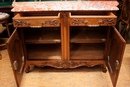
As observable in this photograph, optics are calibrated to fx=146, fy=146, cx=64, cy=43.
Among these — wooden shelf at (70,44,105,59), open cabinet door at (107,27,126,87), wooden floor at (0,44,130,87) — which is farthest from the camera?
wooden shelf at (70,44,105,59)

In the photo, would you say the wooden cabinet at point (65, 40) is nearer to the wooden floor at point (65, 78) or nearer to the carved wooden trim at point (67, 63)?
the carved wooden trim at point (67, 63)

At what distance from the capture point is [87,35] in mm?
1579

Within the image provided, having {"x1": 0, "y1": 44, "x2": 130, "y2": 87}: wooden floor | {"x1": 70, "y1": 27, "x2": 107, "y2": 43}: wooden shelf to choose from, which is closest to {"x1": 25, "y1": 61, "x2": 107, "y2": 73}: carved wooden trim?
{"x1": 0, "y1": 44, "x2": 130, "y2": 87}: wooden floor

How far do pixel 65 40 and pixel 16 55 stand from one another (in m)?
0.47

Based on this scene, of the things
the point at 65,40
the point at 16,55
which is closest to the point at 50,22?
the point at 65,40

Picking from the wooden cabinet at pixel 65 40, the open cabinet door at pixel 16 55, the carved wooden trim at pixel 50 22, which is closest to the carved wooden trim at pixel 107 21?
the wooden cabinet at pixel 65 40

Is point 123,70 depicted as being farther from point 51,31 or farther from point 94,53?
point 51,31

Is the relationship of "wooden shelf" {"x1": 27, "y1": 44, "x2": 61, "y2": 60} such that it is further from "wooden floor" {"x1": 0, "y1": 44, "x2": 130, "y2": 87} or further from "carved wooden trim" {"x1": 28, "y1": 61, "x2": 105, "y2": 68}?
"wooden floor" {"x1": 0, "y1": 44, "x2": 130, "y2": 87}

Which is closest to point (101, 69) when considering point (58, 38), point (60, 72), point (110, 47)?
point (110, 47)

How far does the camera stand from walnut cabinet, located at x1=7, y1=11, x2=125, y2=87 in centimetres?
128

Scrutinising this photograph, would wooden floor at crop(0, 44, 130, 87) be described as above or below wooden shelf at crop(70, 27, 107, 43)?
below

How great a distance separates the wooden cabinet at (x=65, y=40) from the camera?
1.28 metres

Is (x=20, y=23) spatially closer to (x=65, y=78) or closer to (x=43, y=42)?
(x=43, y=42)

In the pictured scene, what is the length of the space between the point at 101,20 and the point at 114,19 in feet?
0.36
